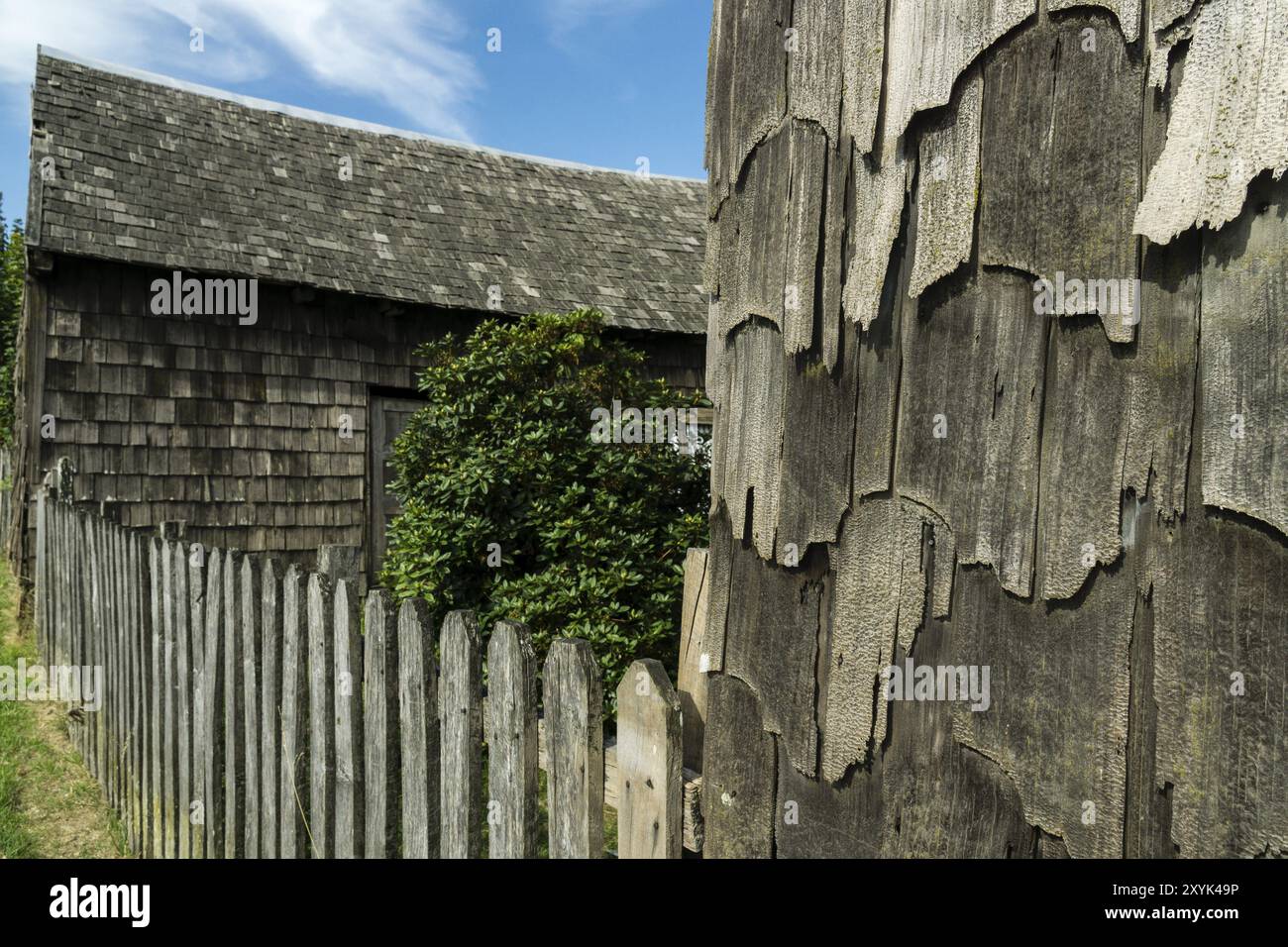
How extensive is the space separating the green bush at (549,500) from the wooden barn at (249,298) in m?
4.40

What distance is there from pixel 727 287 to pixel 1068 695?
943 millimetres

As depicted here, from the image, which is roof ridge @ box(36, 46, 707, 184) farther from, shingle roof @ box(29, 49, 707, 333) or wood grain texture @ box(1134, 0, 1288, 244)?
wood grain texture @ box(1134, 0, 1288, 244)

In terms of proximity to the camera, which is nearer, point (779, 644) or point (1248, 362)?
point (1248, 362)

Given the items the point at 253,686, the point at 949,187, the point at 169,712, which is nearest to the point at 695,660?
the point at 949,187

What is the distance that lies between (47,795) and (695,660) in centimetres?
476

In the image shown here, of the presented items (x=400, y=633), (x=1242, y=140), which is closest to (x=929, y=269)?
(x=1242, y=140)

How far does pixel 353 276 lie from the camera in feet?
33.2

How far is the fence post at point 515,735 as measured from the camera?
197 centimetres

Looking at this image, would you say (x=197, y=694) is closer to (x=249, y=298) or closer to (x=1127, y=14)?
(x=1127, y=14)

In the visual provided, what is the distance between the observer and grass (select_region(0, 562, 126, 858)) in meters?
4.55

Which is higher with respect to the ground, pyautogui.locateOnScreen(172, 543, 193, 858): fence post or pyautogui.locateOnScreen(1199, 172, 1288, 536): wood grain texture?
pyautogui.locateOnScreen(1199, 172, 1288, 536): wood grain texture

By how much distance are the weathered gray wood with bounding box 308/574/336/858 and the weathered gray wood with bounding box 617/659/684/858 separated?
1.15m

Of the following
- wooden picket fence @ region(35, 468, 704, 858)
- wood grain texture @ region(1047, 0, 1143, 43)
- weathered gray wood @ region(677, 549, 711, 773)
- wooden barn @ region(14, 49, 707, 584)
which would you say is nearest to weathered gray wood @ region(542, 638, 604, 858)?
wooden picket fence @ region(35, 468, 704, 858)

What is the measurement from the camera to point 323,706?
8.83 ft
